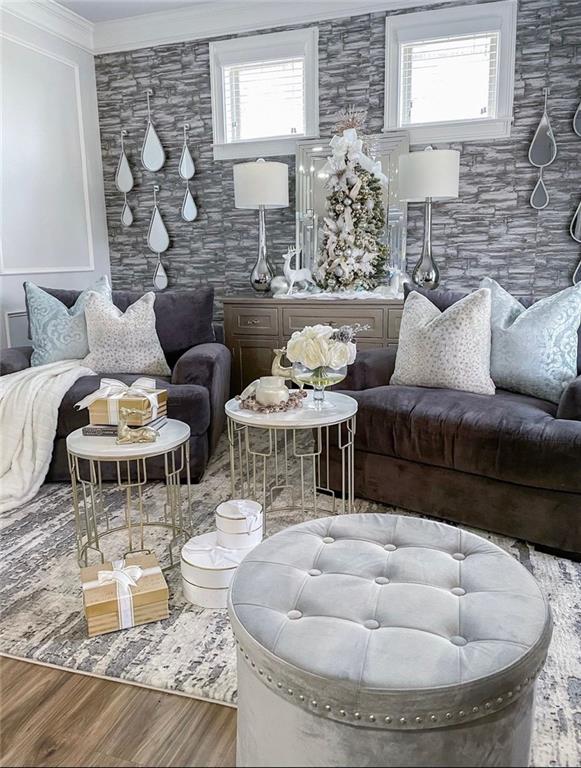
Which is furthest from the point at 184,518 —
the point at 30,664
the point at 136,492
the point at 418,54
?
the point at 418,54

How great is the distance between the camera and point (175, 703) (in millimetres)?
1469

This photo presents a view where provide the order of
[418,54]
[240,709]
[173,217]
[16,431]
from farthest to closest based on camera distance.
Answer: [173,217]
[418,54]
[16,431]
[240,709]

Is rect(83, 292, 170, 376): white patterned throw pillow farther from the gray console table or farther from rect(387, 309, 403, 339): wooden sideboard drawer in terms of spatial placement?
rect(387, 309, 403, 339): wooden sideboard drawer

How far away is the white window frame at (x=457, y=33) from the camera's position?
139 inches

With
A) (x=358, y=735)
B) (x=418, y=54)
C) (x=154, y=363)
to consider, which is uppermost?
(x=418, y=54)

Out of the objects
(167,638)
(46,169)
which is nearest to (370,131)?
(46,169)

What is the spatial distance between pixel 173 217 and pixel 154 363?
1776mm

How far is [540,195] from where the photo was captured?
11.8ft

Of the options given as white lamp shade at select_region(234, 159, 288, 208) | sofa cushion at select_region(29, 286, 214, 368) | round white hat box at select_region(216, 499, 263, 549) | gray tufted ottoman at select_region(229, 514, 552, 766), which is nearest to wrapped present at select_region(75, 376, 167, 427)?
round white hat box at select_region(216, 499, 263, 549)

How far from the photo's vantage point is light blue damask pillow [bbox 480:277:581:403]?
2512 mm

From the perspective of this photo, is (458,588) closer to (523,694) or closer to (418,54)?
(523,694)

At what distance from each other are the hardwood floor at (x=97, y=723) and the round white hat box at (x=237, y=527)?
20.9 inches

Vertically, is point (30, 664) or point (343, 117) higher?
point (343, 117)

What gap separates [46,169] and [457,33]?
2.91 metres
